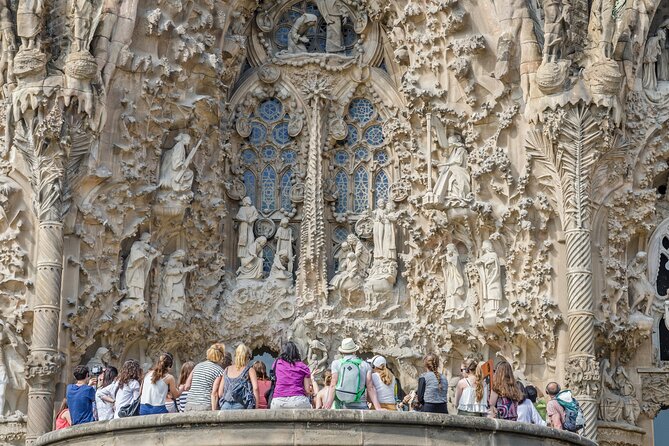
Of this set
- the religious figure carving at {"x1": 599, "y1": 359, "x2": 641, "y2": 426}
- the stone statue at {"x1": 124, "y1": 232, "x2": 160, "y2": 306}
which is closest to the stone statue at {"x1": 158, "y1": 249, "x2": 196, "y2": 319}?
the stone statue at {"x1": 124, "y1": 232, "x2": 160, "y2": 306}

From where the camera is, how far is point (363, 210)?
20891mm

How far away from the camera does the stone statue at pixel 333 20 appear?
69.7 ft

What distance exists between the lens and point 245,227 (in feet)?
67.6

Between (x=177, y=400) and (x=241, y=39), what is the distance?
7311 millimetres

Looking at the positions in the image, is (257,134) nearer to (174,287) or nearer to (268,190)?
(268,190)

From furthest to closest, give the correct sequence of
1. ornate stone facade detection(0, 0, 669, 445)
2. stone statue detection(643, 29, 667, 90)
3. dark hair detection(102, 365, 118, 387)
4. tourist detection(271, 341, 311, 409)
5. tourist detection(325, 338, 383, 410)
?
stone statue detection(643, 29, 667, 90)
ornate stone facade detection(0, 0, 669, 445)
dark hair detection(102, 365, 118, 387)
tourist detection(325, 338, 383, 410)
tourist detection(271, 341, 311, 409)

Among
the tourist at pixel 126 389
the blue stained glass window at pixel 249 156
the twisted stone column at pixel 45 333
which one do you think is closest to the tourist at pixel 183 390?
the tourist at pixel 126 389

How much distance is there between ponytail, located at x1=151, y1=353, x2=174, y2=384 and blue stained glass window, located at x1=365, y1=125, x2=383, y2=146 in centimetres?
762

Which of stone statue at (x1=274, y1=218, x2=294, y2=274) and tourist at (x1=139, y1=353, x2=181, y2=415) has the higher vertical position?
stone statue at (x1=274, y1=218, x2=294, y2=274)

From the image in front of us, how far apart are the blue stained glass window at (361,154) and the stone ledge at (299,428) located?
24.1 ft

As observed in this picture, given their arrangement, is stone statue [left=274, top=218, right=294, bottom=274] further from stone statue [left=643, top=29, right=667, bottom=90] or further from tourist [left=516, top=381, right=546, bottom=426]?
tourist [left=516, top=381, right=546, bottom=426]

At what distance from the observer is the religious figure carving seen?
752 inches

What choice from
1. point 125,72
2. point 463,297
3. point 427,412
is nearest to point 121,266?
point 125,72

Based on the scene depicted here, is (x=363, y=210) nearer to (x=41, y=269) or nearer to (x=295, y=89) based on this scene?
(x=295, y=89)
